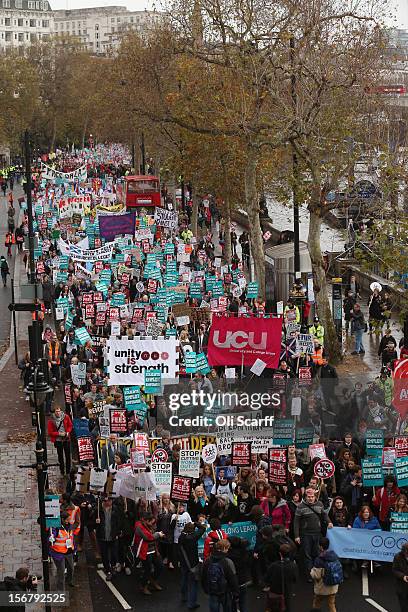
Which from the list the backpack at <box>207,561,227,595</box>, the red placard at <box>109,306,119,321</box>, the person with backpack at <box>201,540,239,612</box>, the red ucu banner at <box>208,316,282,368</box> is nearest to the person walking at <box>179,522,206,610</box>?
the person with backpack at <box>201,540,239,612</box>

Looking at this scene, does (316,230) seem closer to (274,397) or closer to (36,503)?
(274,397)

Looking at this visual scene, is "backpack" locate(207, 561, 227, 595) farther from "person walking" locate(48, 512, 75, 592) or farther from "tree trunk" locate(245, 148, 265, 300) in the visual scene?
"tree trunk" locate(245, 148, 265, 300)

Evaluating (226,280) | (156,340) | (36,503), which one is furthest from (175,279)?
(36,503)

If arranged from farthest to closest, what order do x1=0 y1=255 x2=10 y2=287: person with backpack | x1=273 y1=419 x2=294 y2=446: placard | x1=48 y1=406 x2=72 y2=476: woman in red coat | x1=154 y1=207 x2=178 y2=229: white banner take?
1. x1=0 y1=255 x2=10 y2=287: person with backpack
2. x1=154 y1=207 x2=178 y2=229: white banner
3. x1=48 y1=406 x2=72 y2=476: woman in red coat
4. x1=273 y1=419 x2=294 y2=446: placard

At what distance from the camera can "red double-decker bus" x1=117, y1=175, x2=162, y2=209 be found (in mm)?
57312

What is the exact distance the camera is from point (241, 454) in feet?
51.6

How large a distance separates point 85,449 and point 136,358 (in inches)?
102

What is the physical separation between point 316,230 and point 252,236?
5424 millimetres

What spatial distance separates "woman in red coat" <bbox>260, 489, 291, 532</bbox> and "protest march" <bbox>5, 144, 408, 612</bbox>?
3 cm

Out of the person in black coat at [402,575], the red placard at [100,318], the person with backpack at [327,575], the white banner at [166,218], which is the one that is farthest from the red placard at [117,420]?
the white banner at [166,218]

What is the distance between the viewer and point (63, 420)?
18.6m

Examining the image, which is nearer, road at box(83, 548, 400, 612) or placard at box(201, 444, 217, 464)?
road at box(83, 548, 400, 612)

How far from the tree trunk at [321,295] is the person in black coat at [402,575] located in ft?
47.0

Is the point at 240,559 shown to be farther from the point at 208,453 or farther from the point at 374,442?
the point at 374,442
